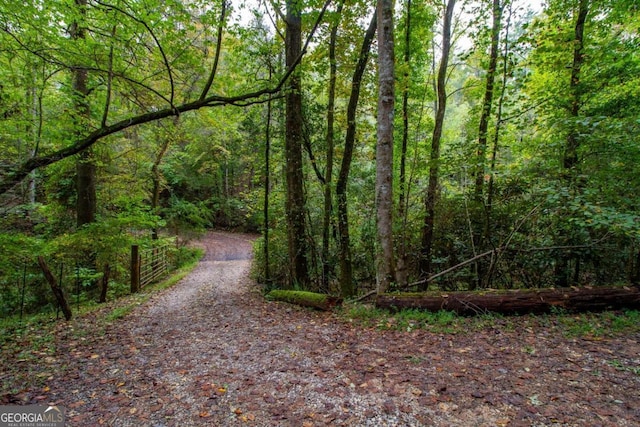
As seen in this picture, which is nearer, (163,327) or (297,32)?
(163,327)

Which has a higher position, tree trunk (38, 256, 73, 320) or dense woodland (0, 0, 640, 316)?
dense woodland (0, 0, 640, 316)

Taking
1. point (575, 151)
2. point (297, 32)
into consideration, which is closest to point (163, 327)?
point (297, 32)

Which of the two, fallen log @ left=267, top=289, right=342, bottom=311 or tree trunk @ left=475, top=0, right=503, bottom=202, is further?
tree trunk @ left=475, top=0, right=503, bottom=202

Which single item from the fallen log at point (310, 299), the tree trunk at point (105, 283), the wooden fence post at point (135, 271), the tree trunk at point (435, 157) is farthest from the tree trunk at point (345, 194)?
the wooden fence post at point (135, 271)

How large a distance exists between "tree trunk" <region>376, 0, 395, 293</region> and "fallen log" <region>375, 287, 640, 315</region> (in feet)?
3.29

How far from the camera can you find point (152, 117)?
5184 mm

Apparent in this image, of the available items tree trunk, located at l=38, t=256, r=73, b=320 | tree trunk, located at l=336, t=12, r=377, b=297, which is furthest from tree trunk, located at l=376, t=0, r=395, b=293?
tree trunk, located at l=38, t=256, r=73, b=320

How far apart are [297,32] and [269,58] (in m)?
1.13

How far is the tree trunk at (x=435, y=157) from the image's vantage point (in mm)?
6355

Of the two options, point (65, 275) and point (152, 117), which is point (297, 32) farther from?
point (65, 275)

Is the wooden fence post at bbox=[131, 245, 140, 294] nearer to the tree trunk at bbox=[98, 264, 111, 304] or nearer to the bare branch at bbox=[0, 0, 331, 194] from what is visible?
the tree trunk at bbox=[98, 264, 111, 304]

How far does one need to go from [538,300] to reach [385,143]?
3.58 m

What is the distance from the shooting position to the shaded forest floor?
2.43 m

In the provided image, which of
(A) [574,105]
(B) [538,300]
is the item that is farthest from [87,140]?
(A) [574,105]
